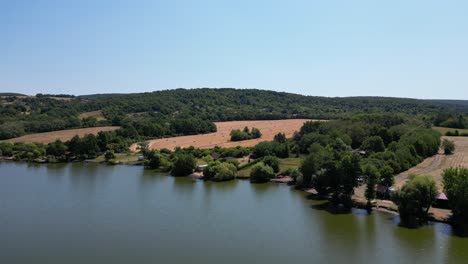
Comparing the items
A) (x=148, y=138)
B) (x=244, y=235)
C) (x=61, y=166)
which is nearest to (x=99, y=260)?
(x=244, y=235)

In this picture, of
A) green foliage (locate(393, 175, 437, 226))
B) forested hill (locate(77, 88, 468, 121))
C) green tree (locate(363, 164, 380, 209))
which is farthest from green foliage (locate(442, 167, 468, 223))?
forested hill (locate(77, 88, 468, 121))

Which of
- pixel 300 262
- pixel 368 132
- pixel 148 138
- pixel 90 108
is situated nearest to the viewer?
pixel 300 262

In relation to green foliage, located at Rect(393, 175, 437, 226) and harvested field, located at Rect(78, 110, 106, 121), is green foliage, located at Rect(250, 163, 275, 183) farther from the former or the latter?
harvested field, located at Rect(78, 110, 106, 121)

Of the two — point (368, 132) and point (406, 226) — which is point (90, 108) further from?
point (406, 226)

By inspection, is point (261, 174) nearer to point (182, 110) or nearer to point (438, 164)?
point (438, 164)

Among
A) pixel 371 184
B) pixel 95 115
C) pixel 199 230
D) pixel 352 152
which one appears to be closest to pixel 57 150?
pixel 95 115
